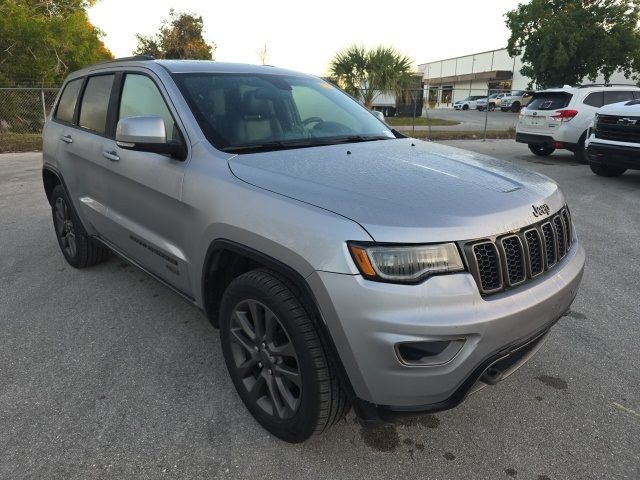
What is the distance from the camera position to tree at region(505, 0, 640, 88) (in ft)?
99.8

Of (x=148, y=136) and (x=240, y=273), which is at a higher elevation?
(x=148, y=136)

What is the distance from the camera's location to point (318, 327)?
74.9 inches

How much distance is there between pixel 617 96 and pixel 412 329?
461 inches

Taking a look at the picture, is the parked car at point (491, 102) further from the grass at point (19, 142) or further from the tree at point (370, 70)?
the grass at point (19, 142)

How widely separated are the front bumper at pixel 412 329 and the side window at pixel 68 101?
3344 millimetres

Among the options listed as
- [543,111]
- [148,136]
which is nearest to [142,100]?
[148,136]

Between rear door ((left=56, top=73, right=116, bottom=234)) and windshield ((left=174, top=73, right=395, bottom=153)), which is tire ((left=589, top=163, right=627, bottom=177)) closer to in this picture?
windshield ((left=174, top=73, right=395, bottom=153))

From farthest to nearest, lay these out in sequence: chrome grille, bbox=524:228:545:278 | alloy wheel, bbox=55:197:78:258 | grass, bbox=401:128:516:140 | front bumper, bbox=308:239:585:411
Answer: grass, bbox=401:128:516:140
alloy wheel, bbox=55:197:78:258
chrome grille, bbox=524:228:545:278
front bumper, bbox=308:239:585:411

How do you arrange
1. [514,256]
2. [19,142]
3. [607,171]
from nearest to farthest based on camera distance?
[514,256], [607,171], [19,142]

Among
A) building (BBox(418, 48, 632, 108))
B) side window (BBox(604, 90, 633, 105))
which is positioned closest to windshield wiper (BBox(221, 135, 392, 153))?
side window (BBox(604, 90, 633, 105))

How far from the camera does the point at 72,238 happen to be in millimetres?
4277

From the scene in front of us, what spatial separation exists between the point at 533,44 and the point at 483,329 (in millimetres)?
37712

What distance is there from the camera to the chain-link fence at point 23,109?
15.5m

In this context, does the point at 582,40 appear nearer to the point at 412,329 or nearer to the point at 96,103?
the point at 96,103
